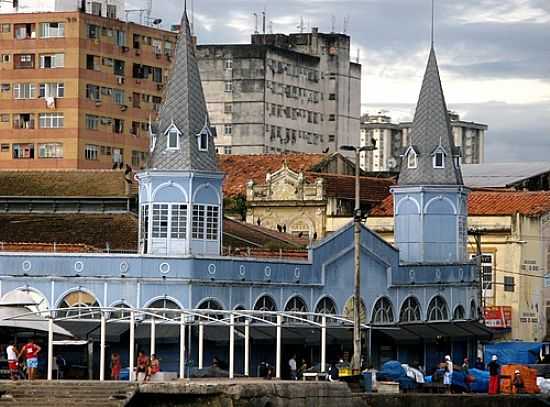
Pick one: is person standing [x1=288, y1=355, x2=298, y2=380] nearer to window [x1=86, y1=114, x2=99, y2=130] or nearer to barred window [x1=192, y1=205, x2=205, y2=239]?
barred window [x1=192, y1=205, x2=205, y2=239]

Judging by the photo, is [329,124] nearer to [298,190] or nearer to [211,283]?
[298,190]

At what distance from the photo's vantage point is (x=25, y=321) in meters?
55.4

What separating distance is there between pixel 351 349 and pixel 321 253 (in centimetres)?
349

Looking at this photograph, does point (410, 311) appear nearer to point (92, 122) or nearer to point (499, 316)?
point (499, 316)

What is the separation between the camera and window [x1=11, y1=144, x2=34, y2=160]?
379 ft

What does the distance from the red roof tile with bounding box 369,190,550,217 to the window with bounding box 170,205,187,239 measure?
80.4 feet

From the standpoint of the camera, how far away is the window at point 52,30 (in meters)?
113

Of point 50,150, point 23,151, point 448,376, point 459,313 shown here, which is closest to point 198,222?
point 448,376

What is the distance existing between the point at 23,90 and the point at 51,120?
235 centimetres

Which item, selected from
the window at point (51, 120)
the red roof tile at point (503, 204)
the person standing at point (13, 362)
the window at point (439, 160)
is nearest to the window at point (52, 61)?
the window at point (51, 120)

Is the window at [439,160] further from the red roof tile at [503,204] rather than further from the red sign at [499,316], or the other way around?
the red sign at [499,316]

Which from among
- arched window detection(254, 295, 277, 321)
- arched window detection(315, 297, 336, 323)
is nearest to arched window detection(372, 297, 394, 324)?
arched window detection(315, 297, 336, 323)

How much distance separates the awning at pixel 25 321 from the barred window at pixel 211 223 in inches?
369

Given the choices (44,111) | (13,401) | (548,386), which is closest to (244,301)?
(548,386)
